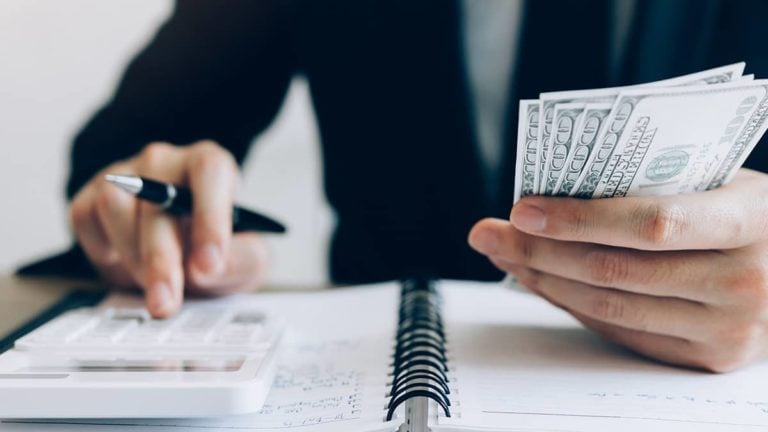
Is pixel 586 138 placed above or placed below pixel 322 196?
above

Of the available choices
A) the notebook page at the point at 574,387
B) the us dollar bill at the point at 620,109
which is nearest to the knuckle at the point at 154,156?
the notebook page at the point at 574,387

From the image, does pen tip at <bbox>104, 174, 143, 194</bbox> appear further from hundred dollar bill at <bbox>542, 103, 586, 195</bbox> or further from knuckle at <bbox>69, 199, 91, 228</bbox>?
hundred dollar bill at <bbox>542, 103, 586, 195</bbox>

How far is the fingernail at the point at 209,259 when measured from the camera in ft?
1.99

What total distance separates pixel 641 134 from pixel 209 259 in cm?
41

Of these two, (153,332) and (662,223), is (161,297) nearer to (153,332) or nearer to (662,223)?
(153,332)

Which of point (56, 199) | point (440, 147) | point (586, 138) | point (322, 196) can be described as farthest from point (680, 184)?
point (56, 199)

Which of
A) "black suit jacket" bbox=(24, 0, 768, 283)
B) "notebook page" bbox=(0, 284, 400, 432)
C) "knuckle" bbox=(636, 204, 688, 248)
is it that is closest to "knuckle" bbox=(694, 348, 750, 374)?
"knuckle" bbox=(636, 204, 688, 248)

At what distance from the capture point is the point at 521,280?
0.55m

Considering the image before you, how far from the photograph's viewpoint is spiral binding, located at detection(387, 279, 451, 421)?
16.2 inches

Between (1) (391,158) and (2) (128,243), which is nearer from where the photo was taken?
(2) (128,243)

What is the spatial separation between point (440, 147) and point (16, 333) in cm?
62

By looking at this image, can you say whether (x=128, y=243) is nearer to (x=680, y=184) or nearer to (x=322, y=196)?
(x=322, y=196)

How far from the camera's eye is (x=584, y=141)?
0.42m

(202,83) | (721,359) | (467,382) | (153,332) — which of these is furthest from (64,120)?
(721,359)
